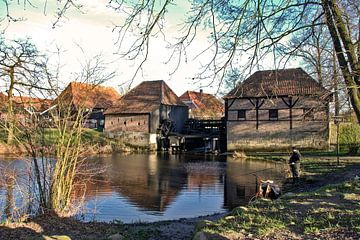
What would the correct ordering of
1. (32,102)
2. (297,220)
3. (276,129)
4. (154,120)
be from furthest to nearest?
1. (154,120)
2. (276,129)
3. (32,102)
4. (297,220)

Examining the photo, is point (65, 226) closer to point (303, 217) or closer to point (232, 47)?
point (303, 217)

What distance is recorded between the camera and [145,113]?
37469 millimetres

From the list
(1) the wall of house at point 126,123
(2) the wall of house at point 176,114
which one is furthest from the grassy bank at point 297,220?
(2) the wall of house at point 176,114

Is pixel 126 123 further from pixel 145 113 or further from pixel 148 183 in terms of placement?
pixel 148 183

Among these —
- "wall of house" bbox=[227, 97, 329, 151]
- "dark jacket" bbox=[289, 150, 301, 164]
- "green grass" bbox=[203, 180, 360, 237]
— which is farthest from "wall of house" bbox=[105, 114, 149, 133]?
"green grass" bbox=[203, 180, 360, 237]

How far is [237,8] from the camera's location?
460 centimetres

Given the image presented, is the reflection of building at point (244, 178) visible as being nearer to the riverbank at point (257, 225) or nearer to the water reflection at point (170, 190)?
the water reflection at point (170, 190)

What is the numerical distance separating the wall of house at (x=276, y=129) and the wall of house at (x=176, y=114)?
8.60 metres

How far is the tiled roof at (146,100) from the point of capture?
3834 cm

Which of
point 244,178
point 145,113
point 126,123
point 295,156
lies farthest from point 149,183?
point 126,123

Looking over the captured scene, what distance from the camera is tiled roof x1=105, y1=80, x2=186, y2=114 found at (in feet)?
126

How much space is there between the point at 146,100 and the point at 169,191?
24673 millimetres

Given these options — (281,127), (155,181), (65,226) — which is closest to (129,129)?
(281,127)

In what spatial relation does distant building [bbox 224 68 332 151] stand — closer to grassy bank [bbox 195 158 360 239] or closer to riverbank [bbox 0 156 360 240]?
riverbank [bbox 0 156 360 240]
